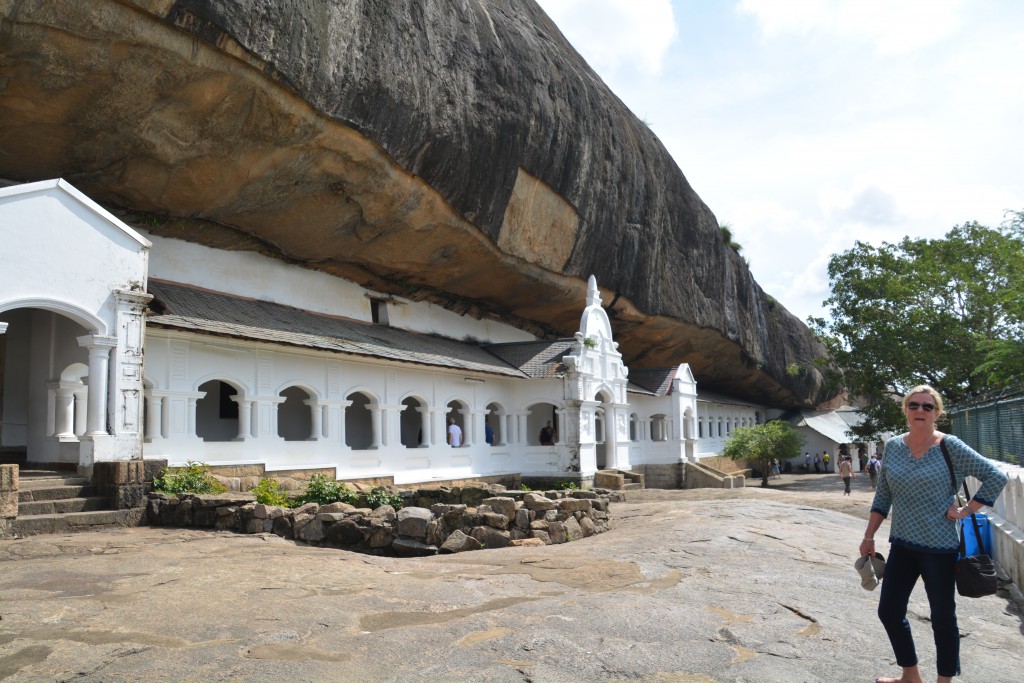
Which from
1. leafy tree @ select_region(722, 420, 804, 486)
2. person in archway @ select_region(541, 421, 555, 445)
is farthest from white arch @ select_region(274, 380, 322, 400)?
leafy tree @ select_region(722, 420, 804, 486)

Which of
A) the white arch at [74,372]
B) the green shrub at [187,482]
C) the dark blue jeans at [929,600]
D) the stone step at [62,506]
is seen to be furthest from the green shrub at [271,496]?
the dark blue jeans at [929,600]

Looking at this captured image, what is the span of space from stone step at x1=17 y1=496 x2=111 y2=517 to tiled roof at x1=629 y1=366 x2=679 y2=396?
71.8 ft

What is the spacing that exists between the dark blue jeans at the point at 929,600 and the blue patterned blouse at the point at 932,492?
0.08 meters

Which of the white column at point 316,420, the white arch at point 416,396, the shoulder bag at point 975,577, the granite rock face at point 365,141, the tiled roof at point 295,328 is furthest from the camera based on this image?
the white arch at point 416,396

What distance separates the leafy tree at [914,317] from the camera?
33062mm

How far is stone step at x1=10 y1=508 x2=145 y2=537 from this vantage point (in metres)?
10.6

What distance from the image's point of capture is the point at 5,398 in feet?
49.2

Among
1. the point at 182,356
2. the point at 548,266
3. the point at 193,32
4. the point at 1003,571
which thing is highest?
the point at 193,32

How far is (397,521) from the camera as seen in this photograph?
441 inches

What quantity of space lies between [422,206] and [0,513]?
12.0 m

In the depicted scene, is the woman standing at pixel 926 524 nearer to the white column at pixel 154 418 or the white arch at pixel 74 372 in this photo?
the white arch at pixel 74 372

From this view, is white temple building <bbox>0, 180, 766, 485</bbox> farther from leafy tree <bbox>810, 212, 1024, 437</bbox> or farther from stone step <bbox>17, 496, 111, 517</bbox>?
leafy tree <bbox>810, 212, 1024, 437</bbox>

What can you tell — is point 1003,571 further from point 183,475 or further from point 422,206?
point 422,206

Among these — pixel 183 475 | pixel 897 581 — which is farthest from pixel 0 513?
pixel 897 581
